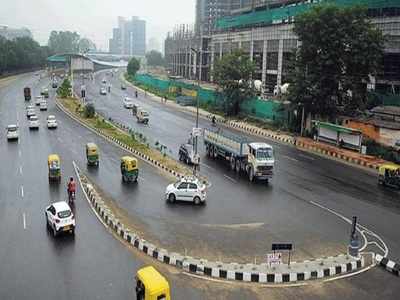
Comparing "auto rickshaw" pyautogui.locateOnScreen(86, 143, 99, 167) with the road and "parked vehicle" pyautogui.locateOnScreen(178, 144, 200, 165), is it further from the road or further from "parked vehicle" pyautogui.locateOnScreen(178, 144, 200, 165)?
the road

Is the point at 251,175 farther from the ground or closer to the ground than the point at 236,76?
closer to the ground

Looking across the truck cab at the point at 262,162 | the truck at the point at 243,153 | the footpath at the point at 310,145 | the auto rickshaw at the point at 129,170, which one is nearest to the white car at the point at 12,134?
the truck at the point at 243,153

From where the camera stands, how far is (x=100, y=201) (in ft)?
95.8

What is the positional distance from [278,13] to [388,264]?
90065mm

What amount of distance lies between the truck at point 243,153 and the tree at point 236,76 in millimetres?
28519

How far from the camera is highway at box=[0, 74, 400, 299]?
18344 millimetres

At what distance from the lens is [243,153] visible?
38625 millimetres

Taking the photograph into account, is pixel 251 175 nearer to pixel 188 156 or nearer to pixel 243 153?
pixel 243 153

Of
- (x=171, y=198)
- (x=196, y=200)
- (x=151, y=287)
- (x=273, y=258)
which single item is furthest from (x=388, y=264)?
(x=171, y=198)

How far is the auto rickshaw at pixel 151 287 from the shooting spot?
49.6 feet

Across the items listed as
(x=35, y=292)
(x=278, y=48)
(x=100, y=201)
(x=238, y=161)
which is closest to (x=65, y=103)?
(x=278, y=48)

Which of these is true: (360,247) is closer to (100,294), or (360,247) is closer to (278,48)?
(100,294)

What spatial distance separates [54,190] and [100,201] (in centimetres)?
514

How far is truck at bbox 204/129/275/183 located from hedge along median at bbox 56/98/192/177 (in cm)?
409
